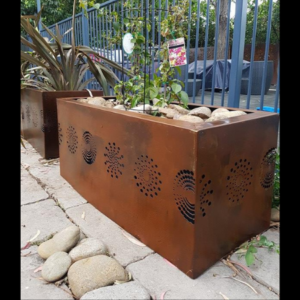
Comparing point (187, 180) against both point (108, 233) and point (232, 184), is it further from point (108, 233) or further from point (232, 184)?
point (108, 233)

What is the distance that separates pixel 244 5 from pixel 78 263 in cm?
175

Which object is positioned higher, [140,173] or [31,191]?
[140,173]

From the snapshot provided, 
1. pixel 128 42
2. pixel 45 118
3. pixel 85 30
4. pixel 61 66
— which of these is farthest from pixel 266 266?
pixel 85 30

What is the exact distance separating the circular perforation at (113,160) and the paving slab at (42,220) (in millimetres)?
371

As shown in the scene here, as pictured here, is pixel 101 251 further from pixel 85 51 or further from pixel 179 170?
pixel 85 51

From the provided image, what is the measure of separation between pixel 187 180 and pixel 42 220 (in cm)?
93

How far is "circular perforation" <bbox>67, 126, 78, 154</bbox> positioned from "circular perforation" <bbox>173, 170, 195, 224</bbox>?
97 cm

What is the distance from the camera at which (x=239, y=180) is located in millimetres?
1254

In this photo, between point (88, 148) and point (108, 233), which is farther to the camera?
point (88, 148)

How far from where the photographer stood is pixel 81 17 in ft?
14.5

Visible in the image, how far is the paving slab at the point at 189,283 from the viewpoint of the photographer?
1.05m

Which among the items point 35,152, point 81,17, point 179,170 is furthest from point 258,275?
point 81,17

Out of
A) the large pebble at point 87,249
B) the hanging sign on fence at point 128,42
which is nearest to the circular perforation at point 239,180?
the large pebble at point 87,249

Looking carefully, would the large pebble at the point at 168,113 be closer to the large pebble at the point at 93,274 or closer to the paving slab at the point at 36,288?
the large pebble at the point at 93,274
